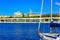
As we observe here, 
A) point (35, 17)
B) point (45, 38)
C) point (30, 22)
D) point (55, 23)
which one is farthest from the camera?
point (30, 22)

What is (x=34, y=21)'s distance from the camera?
483 ft

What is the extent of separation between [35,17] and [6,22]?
863 inches

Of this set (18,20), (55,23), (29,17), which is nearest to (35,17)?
(29,17)

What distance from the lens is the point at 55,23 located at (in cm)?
2239

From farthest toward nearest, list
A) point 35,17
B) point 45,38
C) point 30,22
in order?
point 30,22, point 35,17, point 45,38

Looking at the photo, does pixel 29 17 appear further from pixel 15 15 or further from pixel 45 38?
pixel 45 38

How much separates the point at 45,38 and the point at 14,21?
432 ft

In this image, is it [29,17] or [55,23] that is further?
[29,17]

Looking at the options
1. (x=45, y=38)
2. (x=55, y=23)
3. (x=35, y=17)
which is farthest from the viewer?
(x=35, y=17)

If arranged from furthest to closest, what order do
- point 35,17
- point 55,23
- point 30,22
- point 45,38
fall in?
1. point 30,22
2. point 35,17
3. point 55,23
4. point 45,38

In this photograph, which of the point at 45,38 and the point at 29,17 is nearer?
the point at 45,38

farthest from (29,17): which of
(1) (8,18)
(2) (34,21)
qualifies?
(1) (8,18)

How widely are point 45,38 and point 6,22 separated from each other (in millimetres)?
134939

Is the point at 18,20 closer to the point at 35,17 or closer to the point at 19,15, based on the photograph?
the point at 19,15
